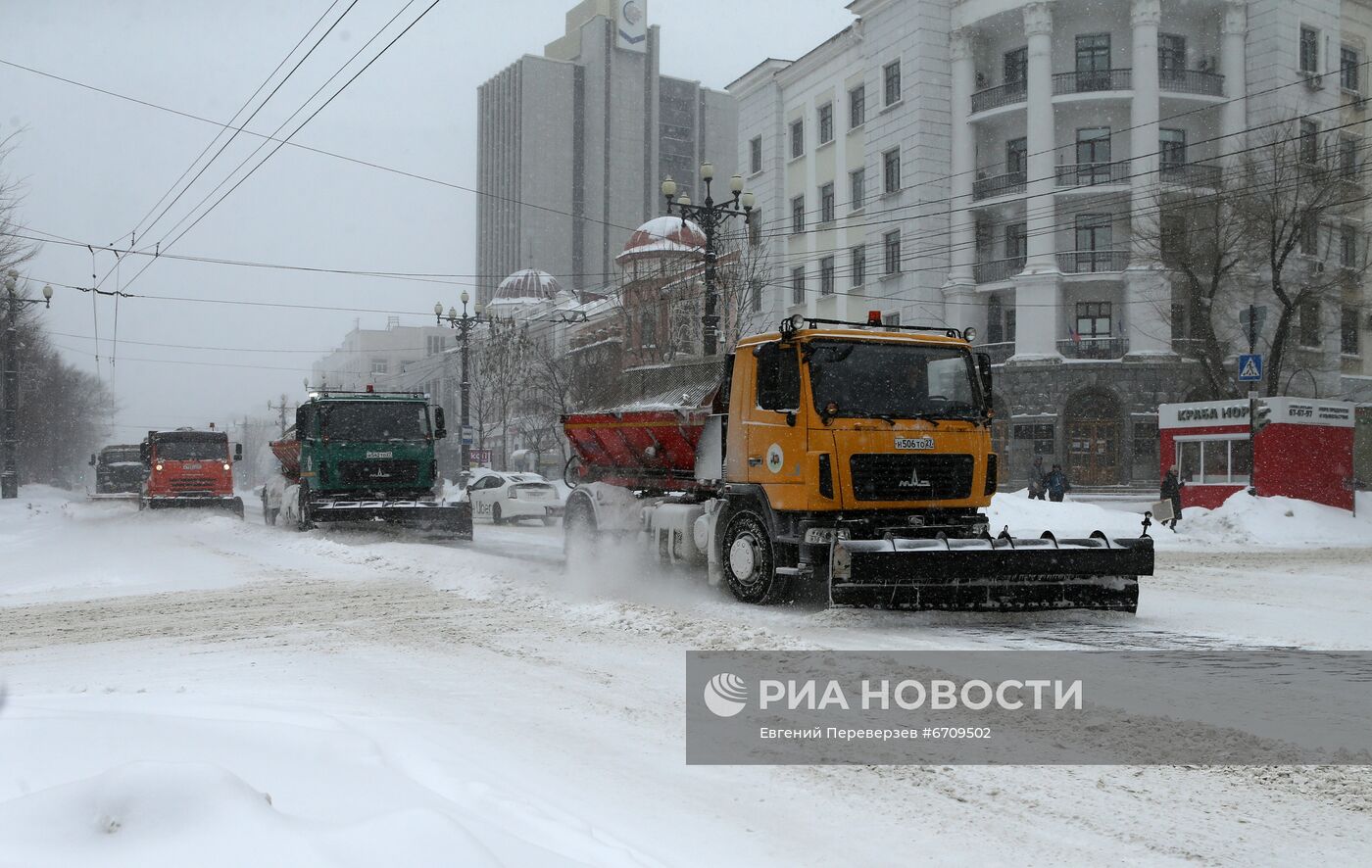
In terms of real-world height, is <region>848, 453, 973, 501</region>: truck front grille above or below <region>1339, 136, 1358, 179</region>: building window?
below

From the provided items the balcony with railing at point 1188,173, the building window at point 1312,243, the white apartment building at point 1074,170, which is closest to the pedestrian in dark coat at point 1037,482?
the white apartment building at point 1074,170

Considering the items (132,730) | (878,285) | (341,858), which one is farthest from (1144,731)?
(878,285)

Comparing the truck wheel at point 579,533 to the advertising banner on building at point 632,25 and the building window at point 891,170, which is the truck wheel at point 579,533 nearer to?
the building window at point 891,170

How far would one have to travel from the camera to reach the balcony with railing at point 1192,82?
41719 mm

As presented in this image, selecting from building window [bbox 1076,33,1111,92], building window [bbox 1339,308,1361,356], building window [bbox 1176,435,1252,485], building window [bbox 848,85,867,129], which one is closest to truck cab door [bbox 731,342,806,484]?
building window [bbox 1176,435,1252,485]

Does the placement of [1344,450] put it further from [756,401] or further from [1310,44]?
[1310,44]

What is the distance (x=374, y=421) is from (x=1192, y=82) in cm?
3416

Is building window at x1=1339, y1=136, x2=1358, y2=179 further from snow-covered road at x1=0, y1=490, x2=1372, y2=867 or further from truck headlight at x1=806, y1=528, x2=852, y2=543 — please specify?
truck headlight at x1=806, y1=528, x2=852, y2=543

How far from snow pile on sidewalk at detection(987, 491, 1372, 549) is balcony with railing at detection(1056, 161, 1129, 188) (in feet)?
67.3

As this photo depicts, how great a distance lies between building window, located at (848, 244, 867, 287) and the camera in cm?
4688

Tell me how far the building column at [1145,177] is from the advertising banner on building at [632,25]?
12559 centimetres

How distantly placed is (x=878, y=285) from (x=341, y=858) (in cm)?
4410

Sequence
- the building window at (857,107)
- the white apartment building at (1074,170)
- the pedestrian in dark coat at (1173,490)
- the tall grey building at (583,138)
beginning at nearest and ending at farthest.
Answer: the pedestrian in dark coat at (1173,490) < the white apartment building at (1074,170) < the building window at (857,107) < the tall grey building at (583,138)

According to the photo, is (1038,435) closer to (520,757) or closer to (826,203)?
(826,203)
